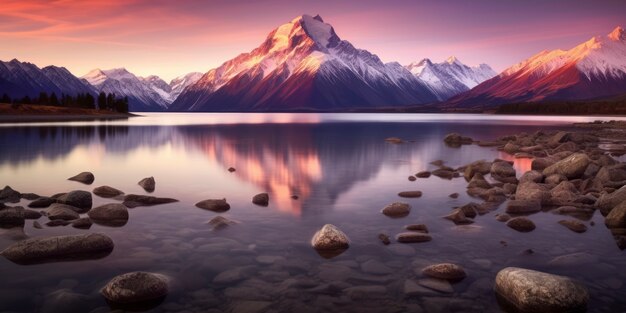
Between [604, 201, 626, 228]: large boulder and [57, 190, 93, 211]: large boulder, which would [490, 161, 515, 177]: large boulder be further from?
[57, 190, 93, 211]: large boulder

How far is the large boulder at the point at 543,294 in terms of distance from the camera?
12.2 metres

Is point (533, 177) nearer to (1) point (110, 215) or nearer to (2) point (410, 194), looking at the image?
(2) point (410, 194)

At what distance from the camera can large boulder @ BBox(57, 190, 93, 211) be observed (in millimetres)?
23734

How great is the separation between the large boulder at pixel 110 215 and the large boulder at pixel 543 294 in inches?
621

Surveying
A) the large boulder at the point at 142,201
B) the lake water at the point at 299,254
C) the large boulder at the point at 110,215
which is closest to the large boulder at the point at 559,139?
the lake water at the point at 299,254

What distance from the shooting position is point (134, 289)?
1280 cm

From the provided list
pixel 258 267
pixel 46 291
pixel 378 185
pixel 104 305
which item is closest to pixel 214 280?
pixel 258 267

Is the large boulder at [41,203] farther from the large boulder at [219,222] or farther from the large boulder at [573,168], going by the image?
the large boulder at [573,168]

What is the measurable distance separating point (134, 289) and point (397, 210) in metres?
13.7

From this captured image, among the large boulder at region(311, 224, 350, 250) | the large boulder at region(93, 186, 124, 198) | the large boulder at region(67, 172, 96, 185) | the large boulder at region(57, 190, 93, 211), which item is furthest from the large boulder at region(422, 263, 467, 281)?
the large boulder at region(67, 172, 96, 185)

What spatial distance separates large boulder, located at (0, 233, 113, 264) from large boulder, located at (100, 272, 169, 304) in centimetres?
362

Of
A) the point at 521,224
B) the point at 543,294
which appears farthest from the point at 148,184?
the point at 543,294

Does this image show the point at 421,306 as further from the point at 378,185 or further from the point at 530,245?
the point at 378,185

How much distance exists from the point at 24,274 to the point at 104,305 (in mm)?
3905
